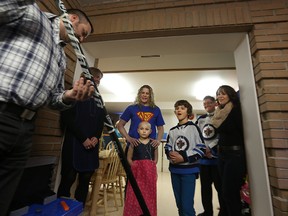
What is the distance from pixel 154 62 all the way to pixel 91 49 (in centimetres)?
95

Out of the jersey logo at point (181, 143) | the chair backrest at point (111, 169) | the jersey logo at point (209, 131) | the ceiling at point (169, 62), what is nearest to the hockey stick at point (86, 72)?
the jersey logo at point (181, 143)

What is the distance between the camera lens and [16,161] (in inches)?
24.1

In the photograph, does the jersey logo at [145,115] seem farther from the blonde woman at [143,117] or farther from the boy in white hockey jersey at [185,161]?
the boy in white hockey jersey at [185,161]

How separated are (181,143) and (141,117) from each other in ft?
1.39

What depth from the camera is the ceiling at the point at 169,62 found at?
1.61 metres

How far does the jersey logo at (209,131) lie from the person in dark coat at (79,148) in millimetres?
1147

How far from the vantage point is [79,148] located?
4.18 ft

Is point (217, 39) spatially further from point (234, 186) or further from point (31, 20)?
point (31, 20)

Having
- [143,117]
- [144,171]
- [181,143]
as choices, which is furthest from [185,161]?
[143,117]

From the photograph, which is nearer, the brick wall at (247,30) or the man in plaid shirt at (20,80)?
the man in plaid shirt at (20,80)

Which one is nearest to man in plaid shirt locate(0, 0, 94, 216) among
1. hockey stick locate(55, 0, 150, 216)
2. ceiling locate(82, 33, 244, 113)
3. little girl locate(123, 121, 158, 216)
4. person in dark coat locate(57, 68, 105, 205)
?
hockey stick locate(55, 0, 150, 216)

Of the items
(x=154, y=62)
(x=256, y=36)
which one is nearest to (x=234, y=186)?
(x=256, y=36)

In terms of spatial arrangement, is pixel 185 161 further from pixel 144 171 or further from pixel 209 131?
pixel 209 131

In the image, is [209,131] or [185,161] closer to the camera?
[185,161]
